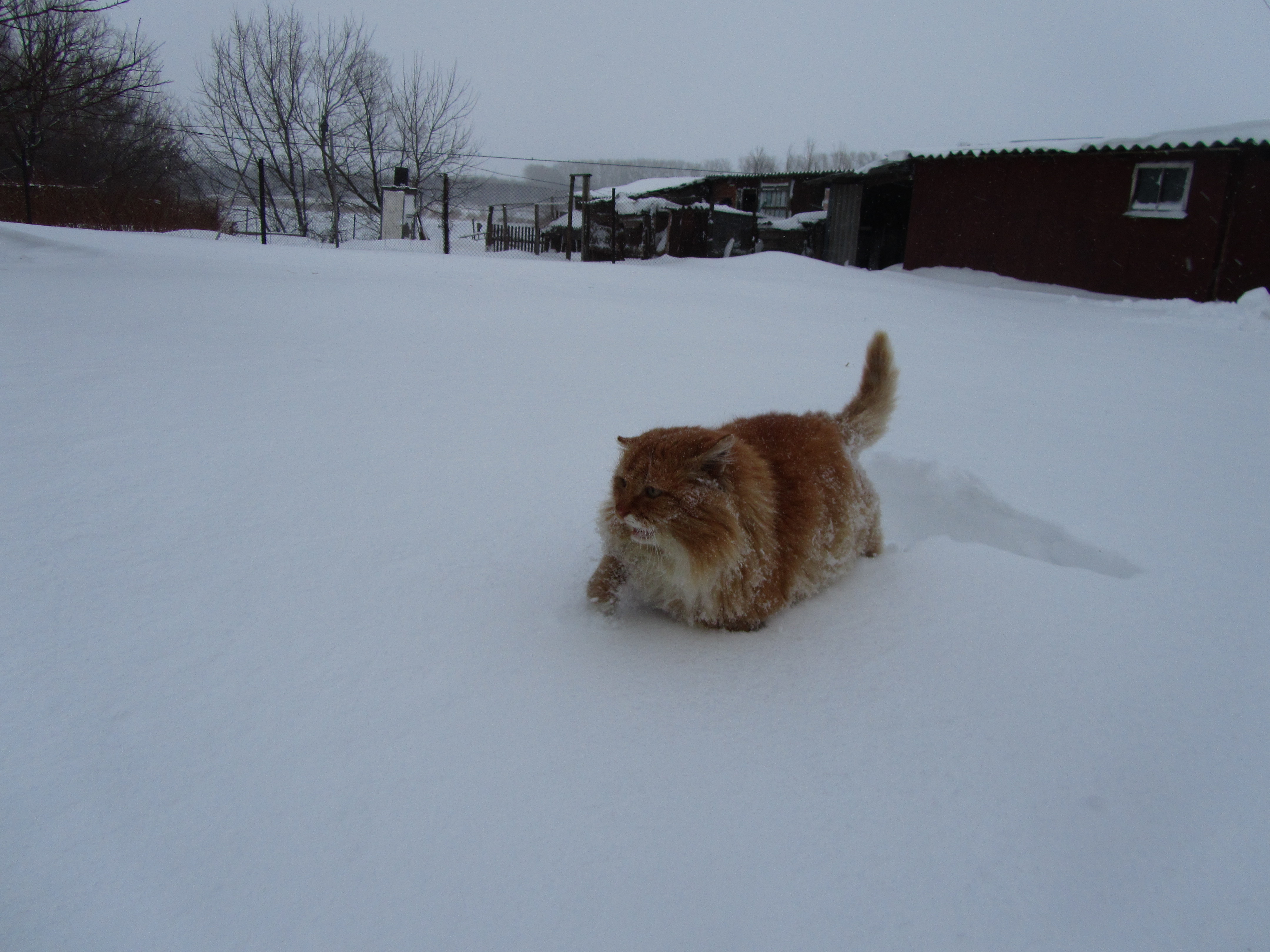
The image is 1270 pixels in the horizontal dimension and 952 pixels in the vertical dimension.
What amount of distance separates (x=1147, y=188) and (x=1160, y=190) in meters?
0.23

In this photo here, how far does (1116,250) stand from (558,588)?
14418 millimetres

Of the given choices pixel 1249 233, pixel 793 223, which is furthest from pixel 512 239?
pixel 1249 233

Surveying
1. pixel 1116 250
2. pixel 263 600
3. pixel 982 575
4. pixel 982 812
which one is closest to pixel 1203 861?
pixel 982 812

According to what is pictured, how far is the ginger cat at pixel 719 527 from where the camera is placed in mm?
1931

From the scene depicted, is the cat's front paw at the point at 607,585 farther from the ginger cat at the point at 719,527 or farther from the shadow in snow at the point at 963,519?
the shadow in snow at the point at 963,519

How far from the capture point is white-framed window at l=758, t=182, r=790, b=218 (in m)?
24.0

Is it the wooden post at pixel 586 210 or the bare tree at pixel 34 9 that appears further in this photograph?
the wooden post at pixel 586 210

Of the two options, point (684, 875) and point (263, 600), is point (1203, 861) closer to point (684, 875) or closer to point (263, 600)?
point (684, 875)

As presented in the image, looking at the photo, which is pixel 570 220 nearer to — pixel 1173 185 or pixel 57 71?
pixel 57 71

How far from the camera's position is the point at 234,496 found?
238cm

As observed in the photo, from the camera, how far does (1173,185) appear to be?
39.0 feet

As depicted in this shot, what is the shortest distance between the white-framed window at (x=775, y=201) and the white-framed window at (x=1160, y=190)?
1238 centimetres

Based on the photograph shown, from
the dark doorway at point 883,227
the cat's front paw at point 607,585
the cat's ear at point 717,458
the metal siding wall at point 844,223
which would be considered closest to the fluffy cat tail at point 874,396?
the cat's ear at point 717,458

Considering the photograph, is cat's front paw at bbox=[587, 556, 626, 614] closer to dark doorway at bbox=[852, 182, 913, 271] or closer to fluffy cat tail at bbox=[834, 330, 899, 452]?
fluffy cat tail at bbox=[834, 330, 899, 452]
